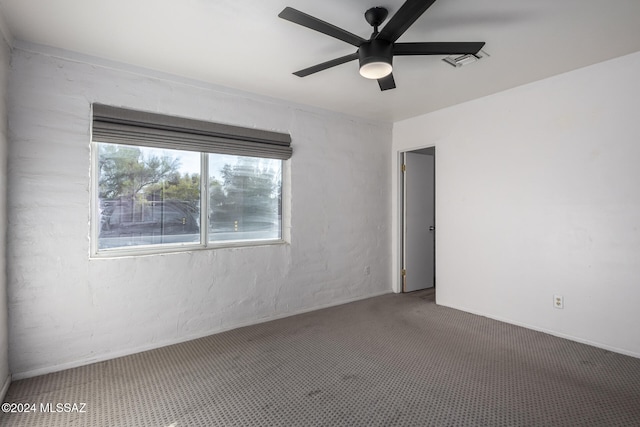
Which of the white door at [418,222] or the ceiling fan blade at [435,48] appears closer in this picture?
the ceiling fan blade at [435,48]

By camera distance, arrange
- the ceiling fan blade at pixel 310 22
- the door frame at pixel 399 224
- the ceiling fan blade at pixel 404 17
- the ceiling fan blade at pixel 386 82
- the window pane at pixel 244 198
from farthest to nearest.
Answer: the door frame at pixel 399 224
the window pane at pixel 244 198
the ceiling fan blade at pixel 386 82
the ceiling fan blade at pixel 310 22
the ceiling fan blade at pixel 404 17

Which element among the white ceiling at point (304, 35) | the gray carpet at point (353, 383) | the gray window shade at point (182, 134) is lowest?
the gray carpet at point (353, 383)

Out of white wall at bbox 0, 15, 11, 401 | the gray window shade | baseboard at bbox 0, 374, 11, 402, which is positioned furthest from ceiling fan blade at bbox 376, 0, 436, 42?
baseboard at bbox 0, 374, 11, 402

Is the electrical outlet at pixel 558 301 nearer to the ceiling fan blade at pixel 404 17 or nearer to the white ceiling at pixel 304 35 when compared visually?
the white ceiling at pixel 304 35

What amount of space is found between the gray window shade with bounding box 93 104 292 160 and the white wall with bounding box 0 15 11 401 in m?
0.53

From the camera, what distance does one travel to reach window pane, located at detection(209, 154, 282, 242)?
3346 millimetres

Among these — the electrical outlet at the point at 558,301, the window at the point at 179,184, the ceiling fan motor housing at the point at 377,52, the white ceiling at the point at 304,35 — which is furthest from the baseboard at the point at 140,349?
the ceiling fan motor housing at the point at 377,52

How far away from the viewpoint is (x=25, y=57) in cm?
240

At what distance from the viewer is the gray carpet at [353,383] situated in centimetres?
193

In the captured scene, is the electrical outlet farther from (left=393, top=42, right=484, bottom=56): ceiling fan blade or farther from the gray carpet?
(left=393, top=42, right=484, bottom=56): ceiling fan blade

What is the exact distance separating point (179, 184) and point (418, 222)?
325cm

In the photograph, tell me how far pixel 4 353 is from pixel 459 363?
10.6 feet

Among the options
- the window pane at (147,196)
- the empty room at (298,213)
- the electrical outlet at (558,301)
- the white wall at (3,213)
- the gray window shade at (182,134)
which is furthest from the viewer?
the electrical outlet at (558,301)

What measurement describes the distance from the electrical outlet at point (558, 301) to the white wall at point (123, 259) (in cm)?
219
